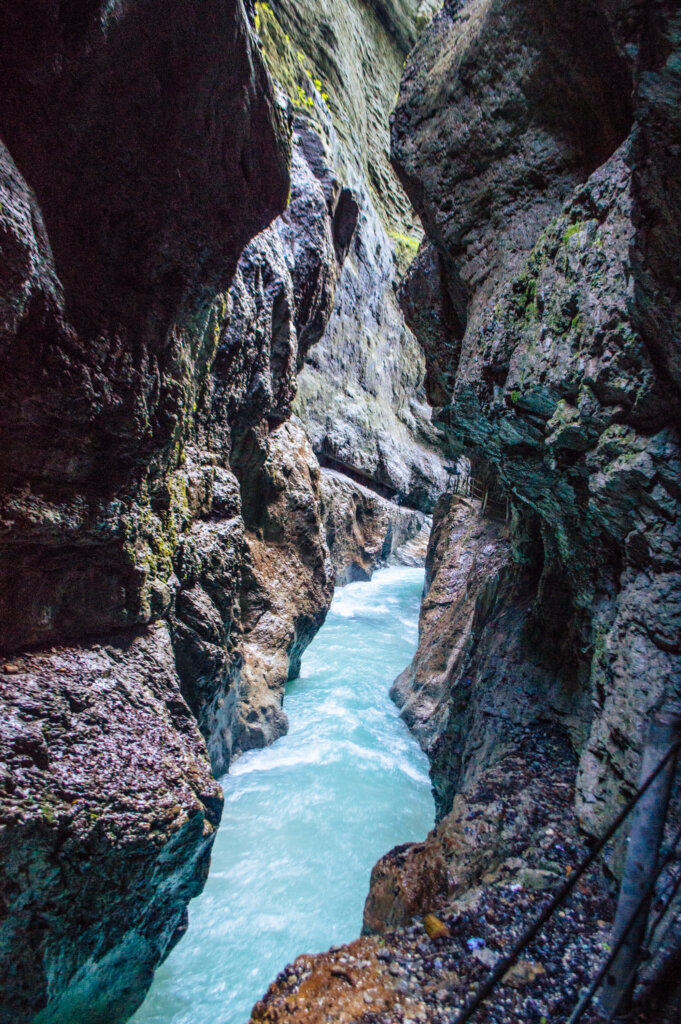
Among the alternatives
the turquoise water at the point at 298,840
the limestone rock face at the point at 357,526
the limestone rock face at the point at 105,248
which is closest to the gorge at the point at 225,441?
the limestone rock face at the point at 105,248

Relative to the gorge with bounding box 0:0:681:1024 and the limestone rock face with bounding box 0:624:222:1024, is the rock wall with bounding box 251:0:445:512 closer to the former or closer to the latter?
the gorge with bounding box 0:0:681:1024

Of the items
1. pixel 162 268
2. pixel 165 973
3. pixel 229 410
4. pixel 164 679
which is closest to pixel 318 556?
pixel 229 410

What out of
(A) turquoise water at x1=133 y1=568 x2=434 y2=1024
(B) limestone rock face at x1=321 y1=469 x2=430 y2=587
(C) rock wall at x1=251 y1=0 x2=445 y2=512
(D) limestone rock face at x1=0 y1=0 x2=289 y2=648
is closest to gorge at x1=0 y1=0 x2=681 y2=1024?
(D) limestone rock face at x1=0 y1=0 x2=289 y2=648

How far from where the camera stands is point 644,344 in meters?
2.88

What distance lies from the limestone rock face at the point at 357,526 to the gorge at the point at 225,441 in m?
11.0

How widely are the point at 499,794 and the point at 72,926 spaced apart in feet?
10.8

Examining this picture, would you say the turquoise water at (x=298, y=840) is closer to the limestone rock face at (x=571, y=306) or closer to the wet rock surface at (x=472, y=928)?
the wet rock surface at (x=472, y=928)

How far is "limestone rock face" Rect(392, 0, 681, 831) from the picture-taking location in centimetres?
278

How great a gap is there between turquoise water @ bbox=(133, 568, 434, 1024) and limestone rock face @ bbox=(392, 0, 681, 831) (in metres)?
2.46

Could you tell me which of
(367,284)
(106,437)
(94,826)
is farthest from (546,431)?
(367,284)

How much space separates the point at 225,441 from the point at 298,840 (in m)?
5.60

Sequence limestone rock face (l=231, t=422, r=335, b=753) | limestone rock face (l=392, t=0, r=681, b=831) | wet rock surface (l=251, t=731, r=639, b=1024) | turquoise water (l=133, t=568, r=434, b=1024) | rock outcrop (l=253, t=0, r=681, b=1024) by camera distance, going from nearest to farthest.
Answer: wet rock surface (l=251, t=731, r=639, b=1024) → rock outcrop (l=253, t=0, r=681, b=1024) → limestone rock face (l=392, t=0, r=681, b=831) → turquoise water (l=133, t=568, r=434, b=1024) → limestone rock face (l=231, t=422, r=335, b=753)

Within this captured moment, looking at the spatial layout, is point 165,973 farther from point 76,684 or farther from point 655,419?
point 655,419

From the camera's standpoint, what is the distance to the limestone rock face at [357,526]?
1744 centimetres
